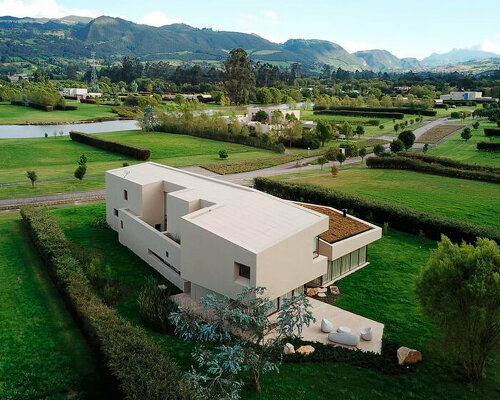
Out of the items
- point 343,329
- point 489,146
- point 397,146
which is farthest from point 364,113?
point 343,329

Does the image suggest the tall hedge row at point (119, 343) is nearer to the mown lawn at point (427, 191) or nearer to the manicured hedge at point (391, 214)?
the manicured hedge at point (391, 214)

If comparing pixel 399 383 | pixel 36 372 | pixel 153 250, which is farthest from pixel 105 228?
pixel 399 383

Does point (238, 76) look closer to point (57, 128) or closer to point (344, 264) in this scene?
point (57, 128)

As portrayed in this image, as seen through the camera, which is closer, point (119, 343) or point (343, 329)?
point (119, 343)

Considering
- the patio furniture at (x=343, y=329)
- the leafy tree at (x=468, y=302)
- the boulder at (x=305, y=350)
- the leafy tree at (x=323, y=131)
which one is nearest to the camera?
the leafy tree at (x=468, y=302)

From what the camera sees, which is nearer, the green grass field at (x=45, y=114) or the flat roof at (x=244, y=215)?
the flat roof at (x=244, y=215)

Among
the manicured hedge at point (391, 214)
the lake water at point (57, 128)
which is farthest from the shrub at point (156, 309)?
the lake water at point (57, 128)
